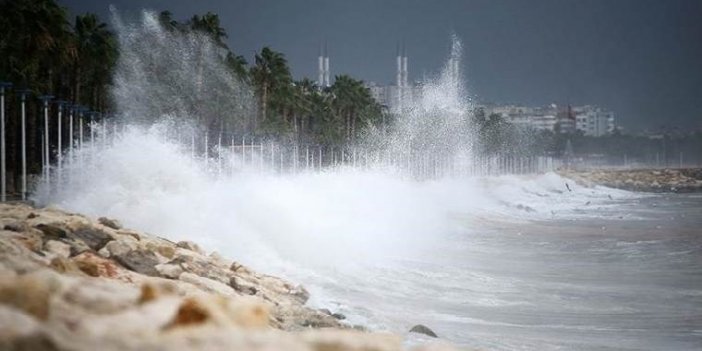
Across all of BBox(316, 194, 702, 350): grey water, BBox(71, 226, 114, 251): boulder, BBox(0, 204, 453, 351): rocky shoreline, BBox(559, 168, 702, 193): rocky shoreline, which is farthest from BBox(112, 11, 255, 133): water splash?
BBox(559, 168, 702, 193): rocky shoreline

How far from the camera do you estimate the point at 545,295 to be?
16.7 meters

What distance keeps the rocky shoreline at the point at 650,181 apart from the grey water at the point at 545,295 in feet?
339

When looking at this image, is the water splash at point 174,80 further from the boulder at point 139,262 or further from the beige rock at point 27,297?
A: the beige rock at point 27,297

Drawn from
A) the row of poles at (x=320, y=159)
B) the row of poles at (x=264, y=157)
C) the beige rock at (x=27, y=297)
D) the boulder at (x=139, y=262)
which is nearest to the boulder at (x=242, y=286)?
the boulder at (x=139, y=262)

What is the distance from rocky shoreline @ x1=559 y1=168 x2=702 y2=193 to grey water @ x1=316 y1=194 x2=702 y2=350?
10348cm

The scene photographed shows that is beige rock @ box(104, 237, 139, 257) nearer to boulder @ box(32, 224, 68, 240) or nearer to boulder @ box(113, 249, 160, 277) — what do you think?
boulder @ box(113, 249, 160, 277)

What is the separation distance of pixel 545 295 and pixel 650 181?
131 meters

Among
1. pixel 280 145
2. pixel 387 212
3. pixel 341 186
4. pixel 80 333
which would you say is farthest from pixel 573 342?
pixel 280 145

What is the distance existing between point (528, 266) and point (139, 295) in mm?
17496

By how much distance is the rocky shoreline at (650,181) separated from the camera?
12769 cm

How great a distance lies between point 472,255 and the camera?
81.4 ft

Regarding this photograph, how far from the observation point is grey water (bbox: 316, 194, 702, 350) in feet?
41.5

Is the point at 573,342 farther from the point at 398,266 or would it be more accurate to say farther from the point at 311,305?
the point at 398,266

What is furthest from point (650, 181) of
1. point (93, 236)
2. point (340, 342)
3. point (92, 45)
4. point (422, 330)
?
point (340, 342)
